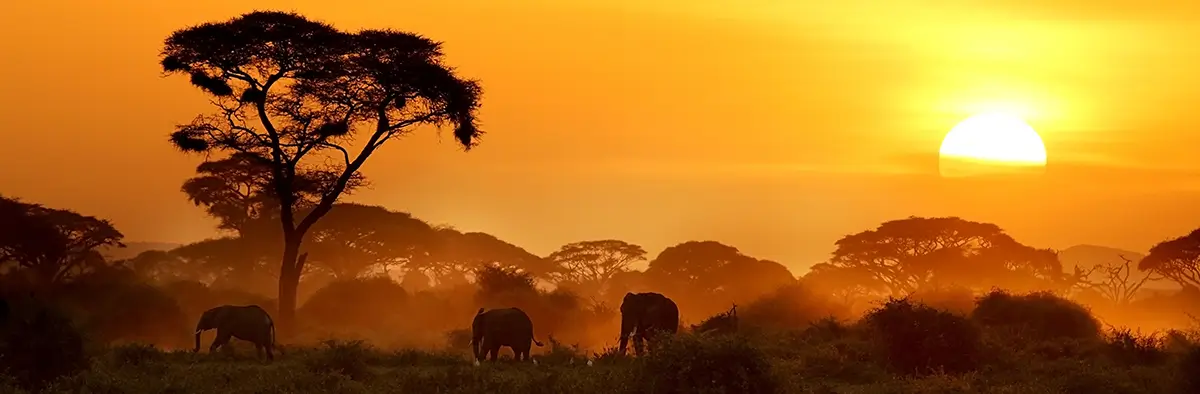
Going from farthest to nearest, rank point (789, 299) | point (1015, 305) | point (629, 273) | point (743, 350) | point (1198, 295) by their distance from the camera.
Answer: point (629, 273) → point (1198, 295) → point (789, 299) → point (1015, 305) → point (743, 350)

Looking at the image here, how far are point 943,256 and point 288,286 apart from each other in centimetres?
4894

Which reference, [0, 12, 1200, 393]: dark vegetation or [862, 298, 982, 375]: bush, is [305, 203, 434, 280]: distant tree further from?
[862, 298, 982, 375]: bush

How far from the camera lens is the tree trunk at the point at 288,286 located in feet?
117

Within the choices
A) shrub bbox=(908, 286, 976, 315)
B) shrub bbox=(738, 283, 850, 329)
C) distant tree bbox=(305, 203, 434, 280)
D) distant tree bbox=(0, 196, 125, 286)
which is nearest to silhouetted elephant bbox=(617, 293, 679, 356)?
shrub bbox=(738, 283, 850, 329)

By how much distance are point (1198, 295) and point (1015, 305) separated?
45.4 metres

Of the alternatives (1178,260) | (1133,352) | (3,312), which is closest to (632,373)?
(3,312)

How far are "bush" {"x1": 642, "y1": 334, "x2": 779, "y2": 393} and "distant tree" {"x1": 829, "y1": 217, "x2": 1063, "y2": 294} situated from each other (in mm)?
57672

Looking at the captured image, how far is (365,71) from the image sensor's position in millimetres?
36688

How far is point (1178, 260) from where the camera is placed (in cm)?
7019

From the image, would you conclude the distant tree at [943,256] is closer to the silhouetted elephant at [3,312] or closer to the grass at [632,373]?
the grass at [632,373]

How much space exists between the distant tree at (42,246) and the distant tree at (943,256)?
49.0m

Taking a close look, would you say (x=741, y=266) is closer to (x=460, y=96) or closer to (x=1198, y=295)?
(x=1198, y=295)

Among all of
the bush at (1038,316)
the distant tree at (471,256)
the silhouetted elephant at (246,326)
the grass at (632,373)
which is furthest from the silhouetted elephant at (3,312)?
the distant tree at (471,256)

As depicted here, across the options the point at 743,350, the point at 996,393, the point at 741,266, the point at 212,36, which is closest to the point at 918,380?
the point at 996,393
